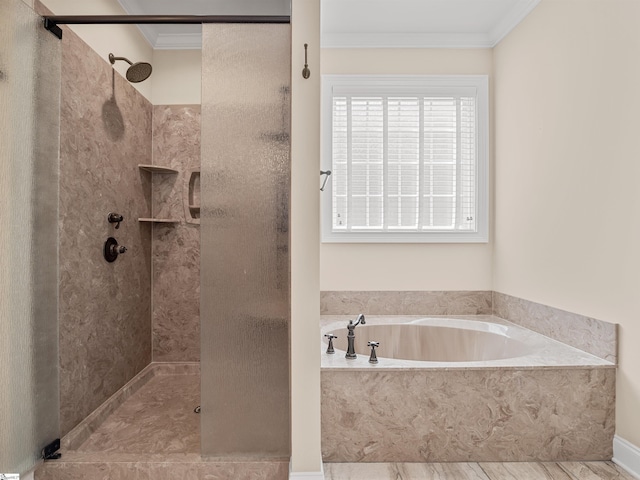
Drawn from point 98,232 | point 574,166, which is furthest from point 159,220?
point 574,166

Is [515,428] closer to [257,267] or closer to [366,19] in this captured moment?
[257,267]

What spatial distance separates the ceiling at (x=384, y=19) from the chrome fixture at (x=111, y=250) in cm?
155

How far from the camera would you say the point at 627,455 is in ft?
6.52

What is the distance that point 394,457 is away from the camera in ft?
6.75

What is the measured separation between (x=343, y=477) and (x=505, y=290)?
186 cm

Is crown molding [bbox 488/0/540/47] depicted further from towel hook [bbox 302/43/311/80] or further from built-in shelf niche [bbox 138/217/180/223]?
built-in shelf niche [bbox 138/217/180/223]

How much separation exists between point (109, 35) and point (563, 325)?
322 centimetres

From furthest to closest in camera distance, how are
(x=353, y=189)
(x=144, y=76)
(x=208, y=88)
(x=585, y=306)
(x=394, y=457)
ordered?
(x=353, y=189)
(x=144, y=76)
(x=585, y=306)
(x=394, y=457)
(x=208, y=88)

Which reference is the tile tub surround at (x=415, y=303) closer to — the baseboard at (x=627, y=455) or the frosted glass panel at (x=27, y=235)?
the baseboard at (x=627, y=455)

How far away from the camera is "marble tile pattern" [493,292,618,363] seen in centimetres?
213

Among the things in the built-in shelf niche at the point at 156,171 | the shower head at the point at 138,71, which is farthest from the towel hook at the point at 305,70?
the built-in shelf niche at the point at 156,171

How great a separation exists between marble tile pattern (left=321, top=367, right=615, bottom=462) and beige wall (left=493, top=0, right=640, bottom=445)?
19cm

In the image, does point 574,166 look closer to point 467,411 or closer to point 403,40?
point 467,411

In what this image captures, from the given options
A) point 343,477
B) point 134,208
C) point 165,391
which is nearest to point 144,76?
point 134,208
